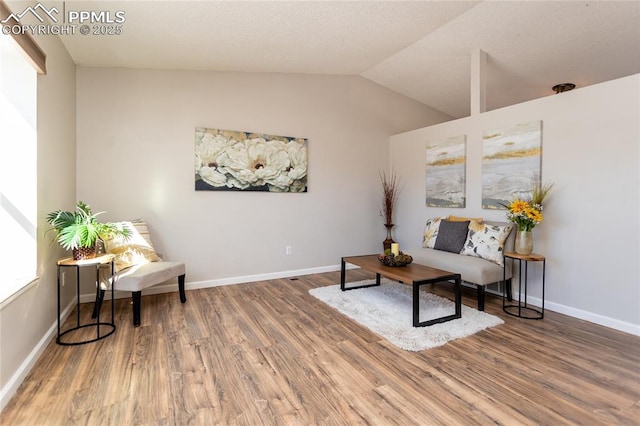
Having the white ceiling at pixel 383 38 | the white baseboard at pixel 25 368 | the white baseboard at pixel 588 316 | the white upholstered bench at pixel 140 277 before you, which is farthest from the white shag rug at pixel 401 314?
the white ceiling at pixel 383 38

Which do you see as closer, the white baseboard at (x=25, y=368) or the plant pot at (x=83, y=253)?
the white baseboard at (x=25, y=368)

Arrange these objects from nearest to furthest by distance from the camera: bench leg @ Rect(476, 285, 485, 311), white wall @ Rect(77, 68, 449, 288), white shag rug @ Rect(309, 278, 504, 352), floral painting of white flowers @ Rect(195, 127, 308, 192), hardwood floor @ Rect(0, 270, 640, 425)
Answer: hardwood floor @ Rect(0, 270, 640, 425) < white shag rug @ Rect(309, 278, 504, 352) < bench leg @ Rect(476, 285, 485, 311) < white wall @ Rect(77, 68, 449, 288) < floral painting of white flowers @ Rect(195, 127, 308, 192)

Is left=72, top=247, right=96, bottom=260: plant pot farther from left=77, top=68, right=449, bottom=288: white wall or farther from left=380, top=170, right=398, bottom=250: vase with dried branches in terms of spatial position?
left=380, top=170, right=398, bottom=250: vase with dried branches

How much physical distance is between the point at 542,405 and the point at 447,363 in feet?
1.84

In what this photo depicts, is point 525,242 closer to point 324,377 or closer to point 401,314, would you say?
point 401,314

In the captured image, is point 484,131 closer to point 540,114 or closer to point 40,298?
point 540,114

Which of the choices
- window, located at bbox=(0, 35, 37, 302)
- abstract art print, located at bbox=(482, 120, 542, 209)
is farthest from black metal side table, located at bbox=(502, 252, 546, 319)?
window, located at bbox=(0, 35, 37, 302)

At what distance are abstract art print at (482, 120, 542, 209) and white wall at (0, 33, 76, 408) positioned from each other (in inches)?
172

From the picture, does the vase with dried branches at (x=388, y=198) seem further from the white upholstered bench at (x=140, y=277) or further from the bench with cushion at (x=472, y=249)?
the white upholstered bench at (x=140, y=277)

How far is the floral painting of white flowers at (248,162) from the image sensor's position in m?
4.03

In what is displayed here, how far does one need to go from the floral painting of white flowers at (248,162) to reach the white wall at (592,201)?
8.91 ft

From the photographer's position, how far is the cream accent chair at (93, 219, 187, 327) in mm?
2832

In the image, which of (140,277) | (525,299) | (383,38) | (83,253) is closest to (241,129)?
(383,38)

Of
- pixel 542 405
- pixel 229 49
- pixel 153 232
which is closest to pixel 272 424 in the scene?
pixel 542 405
